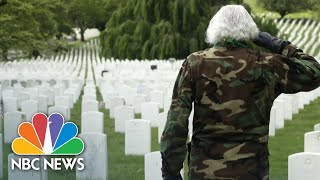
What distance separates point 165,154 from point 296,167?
7.02 ft

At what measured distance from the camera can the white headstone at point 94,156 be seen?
6.96 m

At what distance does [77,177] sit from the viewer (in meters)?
7.11

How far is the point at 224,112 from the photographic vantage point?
3715 mm

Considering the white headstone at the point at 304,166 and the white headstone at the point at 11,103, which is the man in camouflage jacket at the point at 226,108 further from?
the white headstone at the point at 11,103

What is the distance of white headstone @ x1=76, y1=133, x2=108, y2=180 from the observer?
22.8 ft

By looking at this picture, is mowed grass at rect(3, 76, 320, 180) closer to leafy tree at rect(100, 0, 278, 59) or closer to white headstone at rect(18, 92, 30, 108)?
white headstone at rect(18, 92, 30, 108)

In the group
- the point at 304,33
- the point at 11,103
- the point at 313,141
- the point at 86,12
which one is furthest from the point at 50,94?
the point at 86,12

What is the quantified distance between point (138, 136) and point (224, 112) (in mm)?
5169

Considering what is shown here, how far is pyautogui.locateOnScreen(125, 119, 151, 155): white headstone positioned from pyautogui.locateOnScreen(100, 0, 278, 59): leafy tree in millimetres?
21445

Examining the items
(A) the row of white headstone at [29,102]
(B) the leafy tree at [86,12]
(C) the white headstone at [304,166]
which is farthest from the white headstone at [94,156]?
(B) the leafy tree at [86,12]

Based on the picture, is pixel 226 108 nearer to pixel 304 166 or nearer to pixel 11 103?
pixel 304 166

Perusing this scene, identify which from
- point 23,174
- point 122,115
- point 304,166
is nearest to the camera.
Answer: point 304,166

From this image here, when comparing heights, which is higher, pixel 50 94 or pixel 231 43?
pixel 231 43

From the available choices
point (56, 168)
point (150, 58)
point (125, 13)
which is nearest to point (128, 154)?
point (56, 168)
